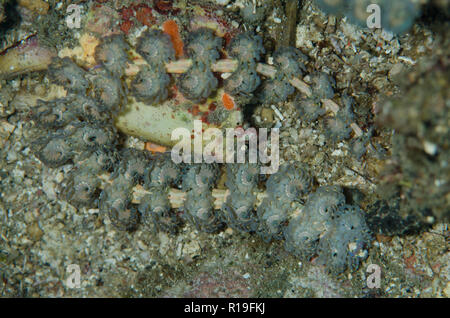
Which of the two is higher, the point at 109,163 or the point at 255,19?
the point at 255,19

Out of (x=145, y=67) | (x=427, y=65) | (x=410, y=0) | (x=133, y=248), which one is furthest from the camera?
(x=133, y=248)

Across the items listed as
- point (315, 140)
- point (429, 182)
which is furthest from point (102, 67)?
point (429, 182)

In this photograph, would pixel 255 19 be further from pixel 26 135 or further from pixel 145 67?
pixel 26 135

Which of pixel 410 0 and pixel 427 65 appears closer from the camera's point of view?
pixel 427 65

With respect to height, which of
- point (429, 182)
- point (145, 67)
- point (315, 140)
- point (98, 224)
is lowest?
point (98, 224)

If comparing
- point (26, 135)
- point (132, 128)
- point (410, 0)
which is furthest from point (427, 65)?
point (26, 135)

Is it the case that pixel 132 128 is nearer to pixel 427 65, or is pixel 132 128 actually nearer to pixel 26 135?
pixel 26 135

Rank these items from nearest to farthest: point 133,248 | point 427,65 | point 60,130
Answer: point 427,65 → point 60,130 → point 133,248
